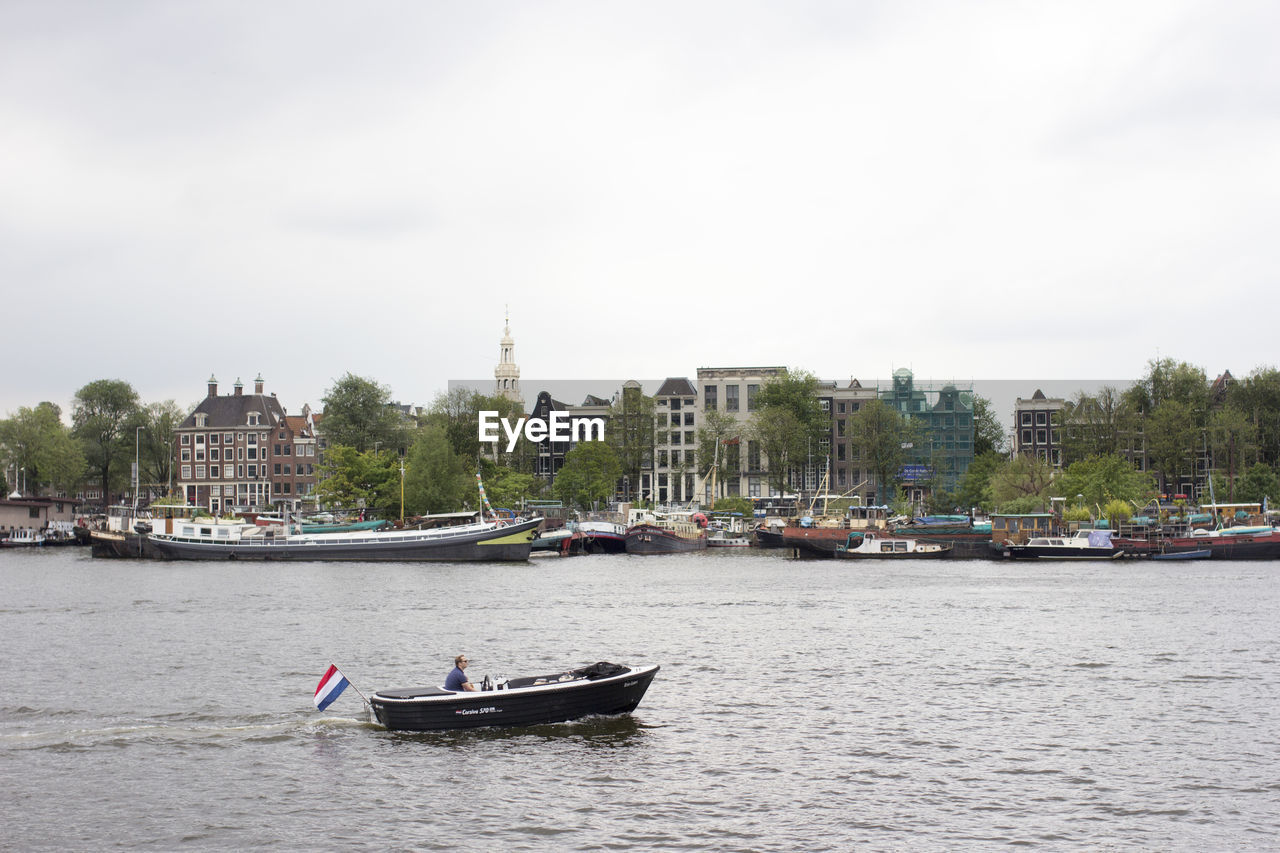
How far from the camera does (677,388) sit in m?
193

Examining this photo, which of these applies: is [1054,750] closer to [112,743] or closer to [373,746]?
[373,746]

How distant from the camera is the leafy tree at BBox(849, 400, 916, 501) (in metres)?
164

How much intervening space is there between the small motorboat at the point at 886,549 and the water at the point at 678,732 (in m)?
51.1

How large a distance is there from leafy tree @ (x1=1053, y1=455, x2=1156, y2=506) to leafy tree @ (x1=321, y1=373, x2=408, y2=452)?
299ft

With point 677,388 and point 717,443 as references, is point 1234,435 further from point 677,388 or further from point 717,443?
point 677,388

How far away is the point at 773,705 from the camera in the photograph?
39.9 m

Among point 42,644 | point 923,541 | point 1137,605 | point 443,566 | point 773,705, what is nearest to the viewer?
point 773,705

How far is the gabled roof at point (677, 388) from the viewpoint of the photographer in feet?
629

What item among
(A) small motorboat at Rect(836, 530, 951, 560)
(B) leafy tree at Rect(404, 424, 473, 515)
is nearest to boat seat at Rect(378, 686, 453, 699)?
(A) small motorboat at Rect(836, 530, 951, 560)

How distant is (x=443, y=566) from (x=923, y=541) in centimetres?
4959

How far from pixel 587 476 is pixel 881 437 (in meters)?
40.6

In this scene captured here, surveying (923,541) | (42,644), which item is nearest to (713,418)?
(923,541)

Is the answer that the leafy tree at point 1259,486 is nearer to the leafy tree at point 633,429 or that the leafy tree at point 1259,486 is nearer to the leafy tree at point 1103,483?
the leafy tree at point 1103,483

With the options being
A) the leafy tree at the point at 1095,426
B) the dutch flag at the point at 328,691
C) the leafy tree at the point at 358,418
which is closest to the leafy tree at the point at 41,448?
the leafy tree at the point at 358,418
